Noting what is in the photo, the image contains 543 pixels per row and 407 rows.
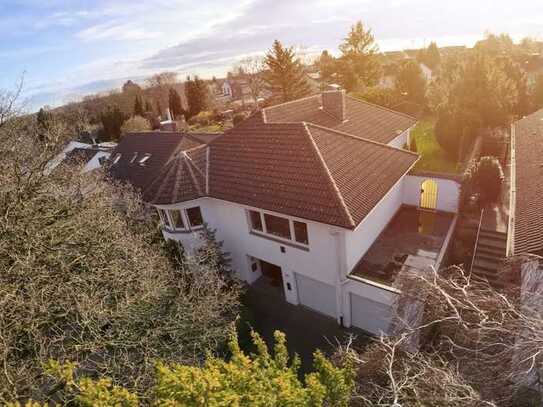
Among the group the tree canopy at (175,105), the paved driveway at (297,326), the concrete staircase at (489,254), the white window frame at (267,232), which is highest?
the tree canopy at (175,105)

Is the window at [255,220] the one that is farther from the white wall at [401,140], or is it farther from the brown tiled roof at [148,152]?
the white wall at [401,140]

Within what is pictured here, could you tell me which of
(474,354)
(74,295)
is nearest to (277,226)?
(74,295)

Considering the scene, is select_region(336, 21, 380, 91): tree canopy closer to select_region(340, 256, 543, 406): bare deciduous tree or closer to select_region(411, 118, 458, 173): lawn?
select_region(411, 118, 458, 173): lawn

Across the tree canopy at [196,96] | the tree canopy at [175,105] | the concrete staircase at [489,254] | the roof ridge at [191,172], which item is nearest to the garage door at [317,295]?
the concrete staircase at [489,254]

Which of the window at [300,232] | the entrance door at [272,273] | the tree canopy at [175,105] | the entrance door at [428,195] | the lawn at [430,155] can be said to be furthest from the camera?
the tree canopy at [175,105]

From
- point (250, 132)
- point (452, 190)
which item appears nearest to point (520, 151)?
point (452, 190)

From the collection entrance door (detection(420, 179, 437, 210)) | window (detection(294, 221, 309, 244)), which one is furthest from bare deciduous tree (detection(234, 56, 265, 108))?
window (detection(294, 221, 309, 244))
